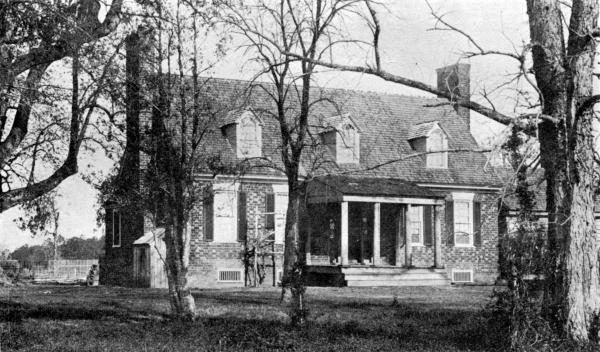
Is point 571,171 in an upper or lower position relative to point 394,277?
upper

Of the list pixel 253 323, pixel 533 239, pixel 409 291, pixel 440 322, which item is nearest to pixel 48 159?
pixel 253 323

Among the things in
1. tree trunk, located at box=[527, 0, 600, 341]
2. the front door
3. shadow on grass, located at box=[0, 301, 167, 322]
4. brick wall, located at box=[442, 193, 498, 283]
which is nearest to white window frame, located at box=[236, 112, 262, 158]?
the front door

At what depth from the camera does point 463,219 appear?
119ft

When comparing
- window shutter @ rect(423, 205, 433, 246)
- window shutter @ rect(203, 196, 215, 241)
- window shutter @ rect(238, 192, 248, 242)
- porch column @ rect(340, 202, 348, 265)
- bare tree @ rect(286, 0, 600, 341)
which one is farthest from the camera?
window shutter @ rect(423, 205, 433, 246)

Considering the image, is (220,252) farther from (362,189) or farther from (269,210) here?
(362,189)

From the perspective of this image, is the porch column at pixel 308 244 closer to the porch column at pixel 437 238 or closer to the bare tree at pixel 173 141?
the porch column at pixel 437 238

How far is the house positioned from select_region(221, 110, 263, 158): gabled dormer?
47 millimetres

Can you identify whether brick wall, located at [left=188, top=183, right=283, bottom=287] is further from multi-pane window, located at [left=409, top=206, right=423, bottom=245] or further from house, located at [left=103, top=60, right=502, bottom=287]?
multi-pane window, located at [left=409, top=206, right=423, bottom=245]

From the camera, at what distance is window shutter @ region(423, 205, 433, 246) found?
116 feet

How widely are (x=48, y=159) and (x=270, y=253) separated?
14.8 m

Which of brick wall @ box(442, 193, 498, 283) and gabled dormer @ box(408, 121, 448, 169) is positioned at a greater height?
gabled dormer @ box(408, 121, 448, 169)

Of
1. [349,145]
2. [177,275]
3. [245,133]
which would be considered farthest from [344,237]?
[177,275]

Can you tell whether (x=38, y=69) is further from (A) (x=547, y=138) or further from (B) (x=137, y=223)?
(B) (x=137, y=223)

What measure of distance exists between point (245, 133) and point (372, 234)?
6536mm
